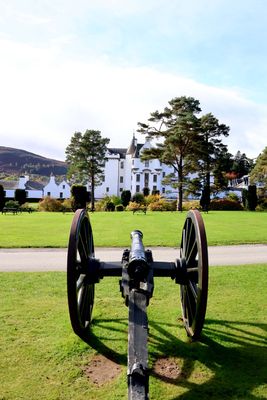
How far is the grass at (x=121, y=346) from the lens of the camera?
4598mm

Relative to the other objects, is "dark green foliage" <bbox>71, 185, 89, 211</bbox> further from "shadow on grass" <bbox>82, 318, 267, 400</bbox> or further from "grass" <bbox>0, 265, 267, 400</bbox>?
"shadow on grass" <bbox>82, 318, 267, 400</bbox>

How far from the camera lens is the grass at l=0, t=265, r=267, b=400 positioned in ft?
15.1

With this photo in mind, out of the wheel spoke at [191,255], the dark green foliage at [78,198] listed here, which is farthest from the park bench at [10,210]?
the wheel spoke at [191,255]

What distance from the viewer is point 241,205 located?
48.8 meters

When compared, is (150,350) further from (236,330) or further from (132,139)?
(132,139)

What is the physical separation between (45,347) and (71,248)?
1.75 meters

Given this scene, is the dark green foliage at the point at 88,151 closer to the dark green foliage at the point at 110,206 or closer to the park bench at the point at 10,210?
the dark green foliage at the point at 110,206

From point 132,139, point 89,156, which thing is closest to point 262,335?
point 89,156

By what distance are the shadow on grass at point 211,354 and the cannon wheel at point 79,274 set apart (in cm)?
49

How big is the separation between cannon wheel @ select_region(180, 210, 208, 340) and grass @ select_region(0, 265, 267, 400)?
0.48 meters

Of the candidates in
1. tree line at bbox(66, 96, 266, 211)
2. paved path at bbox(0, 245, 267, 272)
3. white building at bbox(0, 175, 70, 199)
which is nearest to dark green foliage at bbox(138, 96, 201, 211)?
tree line at bbox(66, 96, 266, 211)

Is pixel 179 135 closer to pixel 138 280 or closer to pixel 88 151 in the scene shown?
pixel 88 151

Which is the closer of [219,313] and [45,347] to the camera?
[45,347]

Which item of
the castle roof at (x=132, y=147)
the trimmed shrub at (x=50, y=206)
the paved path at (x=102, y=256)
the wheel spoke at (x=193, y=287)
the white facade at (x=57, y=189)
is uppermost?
the castle roof at (x=132, y=147)
